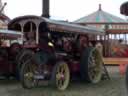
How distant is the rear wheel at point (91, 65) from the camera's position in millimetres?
12688

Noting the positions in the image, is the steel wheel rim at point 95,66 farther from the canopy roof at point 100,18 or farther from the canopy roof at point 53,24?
the canopy roof at point 100,18

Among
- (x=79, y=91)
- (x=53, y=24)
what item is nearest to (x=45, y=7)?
(x=53, y=24)

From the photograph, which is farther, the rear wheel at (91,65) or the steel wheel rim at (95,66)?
the steel wheel rim at (95,66)

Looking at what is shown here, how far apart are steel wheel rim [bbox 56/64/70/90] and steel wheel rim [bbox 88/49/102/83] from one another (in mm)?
1335

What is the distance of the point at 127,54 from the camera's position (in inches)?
1073

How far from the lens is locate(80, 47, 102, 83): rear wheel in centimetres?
1269

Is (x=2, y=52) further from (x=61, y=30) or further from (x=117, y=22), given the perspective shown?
(x=117, y=22)

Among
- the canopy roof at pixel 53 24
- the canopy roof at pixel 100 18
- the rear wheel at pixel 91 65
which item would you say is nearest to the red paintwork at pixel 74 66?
the rear wheel at pixel 91 65

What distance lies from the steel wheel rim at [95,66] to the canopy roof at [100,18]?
17061 millimetres

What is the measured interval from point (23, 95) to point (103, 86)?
3.07 metres

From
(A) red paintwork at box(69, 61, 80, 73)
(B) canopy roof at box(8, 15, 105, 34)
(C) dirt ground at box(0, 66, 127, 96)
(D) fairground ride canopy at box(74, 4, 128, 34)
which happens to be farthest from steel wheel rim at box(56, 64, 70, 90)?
(D) fairground ride canopy at box(74, 4, 128, 34)

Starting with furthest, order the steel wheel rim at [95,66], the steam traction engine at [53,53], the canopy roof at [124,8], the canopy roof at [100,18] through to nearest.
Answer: the canopy roof at [100,18] → the steel wheel rim at [95,66] → the steam traction engine at [53,53] → the canopy roof at [124,8]

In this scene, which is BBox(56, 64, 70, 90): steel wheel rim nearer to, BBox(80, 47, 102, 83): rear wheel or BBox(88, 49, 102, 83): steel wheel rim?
BBox(80, 47, 102, 83): rear wheel

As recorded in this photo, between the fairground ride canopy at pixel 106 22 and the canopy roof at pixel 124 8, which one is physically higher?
the fairground ride canopy at pixel 106 22
